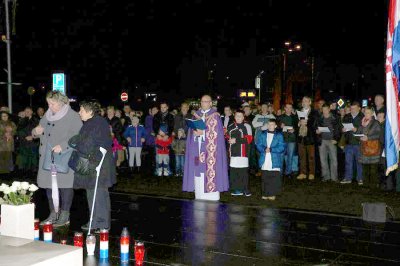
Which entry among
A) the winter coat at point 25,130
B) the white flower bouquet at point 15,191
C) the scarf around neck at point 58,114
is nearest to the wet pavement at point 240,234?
the white flower bouquet at point 15,191

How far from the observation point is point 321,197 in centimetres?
1113

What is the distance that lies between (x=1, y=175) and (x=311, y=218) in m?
9.29

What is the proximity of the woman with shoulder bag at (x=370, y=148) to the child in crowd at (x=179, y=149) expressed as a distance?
4.72 m

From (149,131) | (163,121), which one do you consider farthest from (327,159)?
(149,131)

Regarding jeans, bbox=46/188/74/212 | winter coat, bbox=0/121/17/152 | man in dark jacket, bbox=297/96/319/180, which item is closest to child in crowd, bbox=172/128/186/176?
man in dark jacket, bbox=297/96/319/180

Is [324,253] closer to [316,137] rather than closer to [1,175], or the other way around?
[316,137]

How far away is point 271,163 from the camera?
35.4 feet

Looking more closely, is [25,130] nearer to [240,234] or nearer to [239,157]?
[239,157]

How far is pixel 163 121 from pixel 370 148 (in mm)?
5646

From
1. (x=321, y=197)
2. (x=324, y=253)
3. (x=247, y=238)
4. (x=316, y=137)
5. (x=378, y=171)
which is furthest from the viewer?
(x=316, y=137)

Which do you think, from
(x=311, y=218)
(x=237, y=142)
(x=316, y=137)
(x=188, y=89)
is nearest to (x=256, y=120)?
(x=316, y=137)

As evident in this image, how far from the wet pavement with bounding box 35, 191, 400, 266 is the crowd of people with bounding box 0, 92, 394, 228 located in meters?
0.88

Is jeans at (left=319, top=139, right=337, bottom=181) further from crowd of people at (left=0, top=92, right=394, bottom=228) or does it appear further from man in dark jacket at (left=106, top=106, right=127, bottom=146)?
man in dark jacket at (left=106, top=106, right=127, bottom=146)

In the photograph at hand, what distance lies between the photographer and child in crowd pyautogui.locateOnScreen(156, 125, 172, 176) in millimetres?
14492
